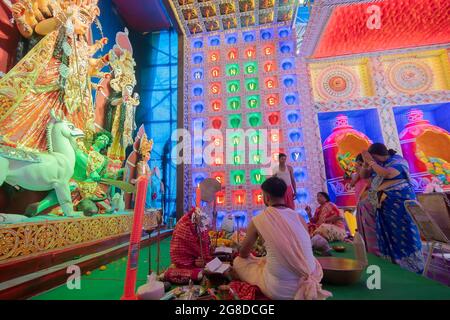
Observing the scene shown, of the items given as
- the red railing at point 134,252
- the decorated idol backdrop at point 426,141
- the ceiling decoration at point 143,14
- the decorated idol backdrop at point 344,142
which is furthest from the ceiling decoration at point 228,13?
the red railing at point 134,252

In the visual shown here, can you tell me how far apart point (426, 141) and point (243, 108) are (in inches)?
204

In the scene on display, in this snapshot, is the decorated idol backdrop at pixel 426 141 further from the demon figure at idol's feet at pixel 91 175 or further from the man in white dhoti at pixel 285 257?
the demon figure at idol's feet at pixel 91 175

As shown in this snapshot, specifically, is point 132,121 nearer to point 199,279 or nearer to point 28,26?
point 28,26

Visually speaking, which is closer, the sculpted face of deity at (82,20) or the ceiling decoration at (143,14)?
the sculpted face of deity at (82,20)

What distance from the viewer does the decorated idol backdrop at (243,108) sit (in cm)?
637

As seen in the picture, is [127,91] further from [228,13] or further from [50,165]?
[228,13]

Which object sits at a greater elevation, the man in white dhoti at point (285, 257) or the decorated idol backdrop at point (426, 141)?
the decorated idol backdrop at point (426, 141)

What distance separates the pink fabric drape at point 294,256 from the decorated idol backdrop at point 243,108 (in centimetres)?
491

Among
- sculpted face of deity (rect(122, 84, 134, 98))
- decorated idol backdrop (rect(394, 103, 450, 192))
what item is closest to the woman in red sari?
decorated idol backdrop (rect(394, 103, 450, 192))

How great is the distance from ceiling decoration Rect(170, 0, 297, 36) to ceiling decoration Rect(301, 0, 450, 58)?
175 cm

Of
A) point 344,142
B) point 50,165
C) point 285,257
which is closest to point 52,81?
point 50,165

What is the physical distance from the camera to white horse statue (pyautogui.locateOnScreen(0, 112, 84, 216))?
2.16m

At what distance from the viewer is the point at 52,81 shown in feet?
9.75
